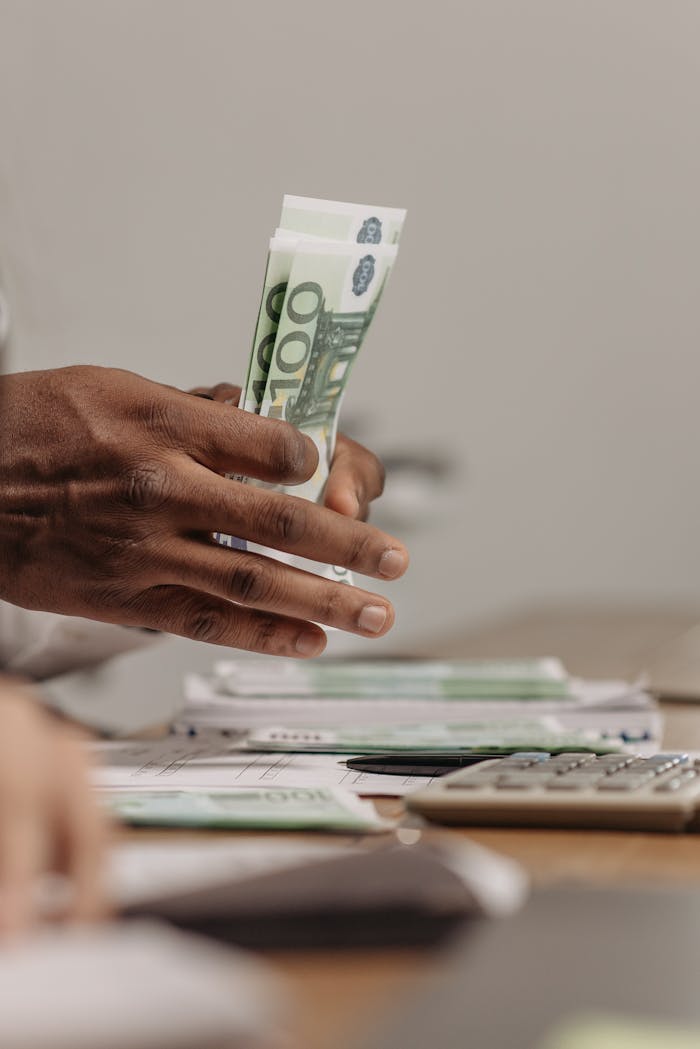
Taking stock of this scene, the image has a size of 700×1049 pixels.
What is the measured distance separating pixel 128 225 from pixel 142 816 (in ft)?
7.89

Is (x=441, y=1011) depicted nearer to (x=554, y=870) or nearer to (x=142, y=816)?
(x=554, y=870)

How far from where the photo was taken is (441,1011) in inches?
12.1

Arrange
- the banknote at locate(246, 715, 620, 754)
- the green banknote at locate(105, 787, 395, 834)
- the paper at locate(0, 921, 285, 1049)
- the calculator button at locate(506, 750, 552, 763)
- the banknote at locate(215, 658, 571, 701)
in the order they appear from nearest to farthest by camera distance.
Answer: the paper at locate(0, 921, 285, 1049)
the green banknote at locate(105, 787, 395, 834)
the calculator button at locate(506, 750, 552, 763)
the banknote at locate(246, 715, 620, 754)
the banknote at locate(215, 658, 571, 701)

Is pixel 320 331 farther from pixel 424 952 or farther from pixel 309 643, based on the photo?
pixel 424 952

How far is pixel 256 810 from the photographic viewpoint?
58cm

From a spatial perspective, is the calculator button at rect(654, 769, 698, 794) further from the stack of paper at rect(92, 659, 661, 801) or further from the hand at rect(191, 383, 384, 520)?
the hand at rect(191, 383, 384, 520)

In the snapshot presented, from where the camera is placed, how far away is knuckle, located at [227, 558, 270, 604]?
84 cm

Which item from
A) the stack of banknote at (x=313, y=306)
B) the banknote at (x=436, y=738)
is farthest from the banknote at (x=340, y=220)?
the banknote at (x=436, y=738)

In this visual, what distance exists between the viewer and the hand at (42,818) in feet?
0.89

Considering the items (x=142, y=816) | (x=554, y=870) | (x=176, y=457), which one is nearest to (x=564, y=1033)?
(x=554, y=870)

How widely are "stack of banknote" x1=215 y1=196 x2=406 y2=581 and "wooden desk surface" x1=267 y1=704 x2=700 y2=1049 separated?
335 millimetres

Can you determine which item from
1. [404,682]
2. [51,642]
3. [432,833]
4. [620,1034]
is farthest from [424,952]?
[51,642]

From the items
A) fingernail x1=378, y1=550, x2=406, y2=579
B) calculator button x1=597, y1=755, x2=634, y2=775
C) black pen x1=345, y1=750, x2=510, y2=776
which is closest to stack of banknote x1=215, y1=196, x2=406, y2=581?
fingernail x1=378, y1=550, x2=406, y2=579

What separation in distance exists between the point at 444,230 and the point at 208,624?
220 centimetres
